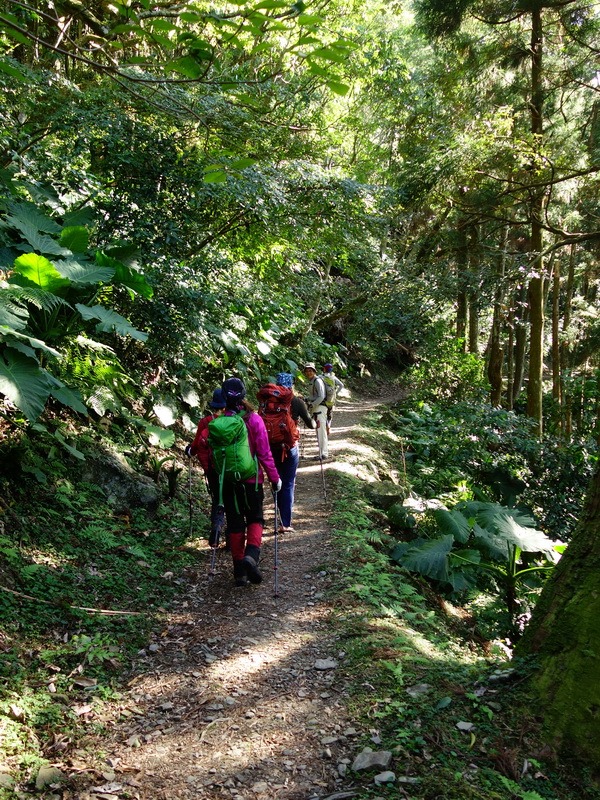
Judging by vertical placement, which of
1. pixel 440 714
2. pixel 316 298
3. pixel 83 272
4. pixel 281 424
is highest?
pixel 316 298

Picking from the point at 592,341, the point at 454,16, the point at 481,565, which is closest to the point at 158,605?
the point at 481,565

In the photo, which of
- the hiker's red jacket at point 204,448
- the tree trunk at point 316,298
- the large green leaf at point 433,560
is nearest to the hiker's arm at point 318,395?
the hiker's red jacket at point 204,448

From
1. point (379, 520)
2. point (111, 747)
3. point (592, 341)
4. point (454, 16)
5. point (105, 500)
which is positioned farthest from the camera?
point (592, 341)

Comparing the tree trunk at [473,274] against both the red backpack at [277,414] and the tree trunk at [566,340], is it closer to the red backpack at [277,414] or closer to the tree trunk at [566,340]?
the tree trunk at [566,340]

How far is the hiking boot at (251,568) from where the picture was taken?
5570 mm

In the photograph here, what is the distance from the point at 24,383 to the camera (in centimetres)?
479

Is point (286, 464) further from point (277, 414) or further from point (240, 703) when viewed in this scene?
point (240, 703)

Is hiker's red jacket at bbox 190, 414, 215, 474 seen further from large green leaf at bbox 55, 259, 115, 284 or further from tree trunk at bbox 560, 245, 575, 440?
tree trunk at bbox 560, 245, 575, 440

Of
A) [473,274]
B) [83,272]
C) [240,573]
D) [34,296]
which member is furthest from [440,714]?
[473,274]

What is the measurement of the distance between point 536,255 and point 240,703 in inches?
431

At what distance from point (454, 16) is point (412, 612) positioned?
1152cm

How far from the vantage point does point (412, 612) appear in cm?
548

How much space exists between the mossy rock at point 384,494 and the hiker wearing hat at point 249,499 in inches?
164

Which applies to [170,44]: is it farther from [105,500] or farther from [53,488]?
[105,500]
